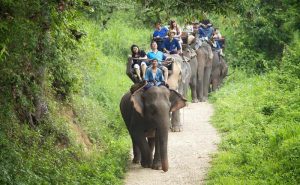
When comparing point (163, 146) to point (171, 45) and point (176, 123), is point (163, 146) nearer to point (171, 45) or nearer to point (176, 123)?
point (176, 123)

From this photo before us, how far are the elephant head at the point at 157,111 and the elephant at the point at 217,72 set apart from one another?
1182 centimetres

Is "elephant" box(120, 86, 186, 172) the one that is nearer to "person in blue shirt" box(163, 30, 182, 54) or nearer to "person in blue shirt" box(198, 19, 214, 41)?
"person in blue shirt" box(163, 30, 182, 54)

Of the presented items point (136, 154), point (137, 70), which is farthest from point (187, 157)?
point (137, 70)

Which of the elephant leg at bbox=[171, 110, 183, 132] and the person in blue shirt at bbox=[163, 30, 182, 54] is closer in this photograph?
the elephant leg at bbox=[171, 110, 183, 132]

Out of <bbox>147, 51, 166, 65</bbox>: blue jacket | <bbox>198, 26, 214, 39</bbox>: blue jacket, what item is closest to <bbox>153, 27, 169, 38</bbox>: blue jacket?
<bbox>147, 51, 166, 65</bbox>: blue jacket

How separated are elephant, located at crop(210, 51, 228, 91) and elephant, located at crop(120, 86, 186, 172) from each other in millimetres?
11417

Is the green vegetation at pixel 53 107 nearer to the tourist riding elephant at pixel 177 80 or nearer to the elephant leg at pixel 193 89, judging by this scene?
the tourist riding elephant at pixel 177 80

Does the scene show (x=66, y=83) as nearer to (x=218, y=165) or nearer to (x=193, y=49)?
(x=218, y=165)

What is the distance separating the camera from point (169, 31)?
61.5 feet

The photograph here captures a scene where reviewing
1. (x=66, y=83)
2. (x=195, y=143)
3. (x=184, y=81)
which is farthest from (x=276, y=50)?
(x=66, y=83)

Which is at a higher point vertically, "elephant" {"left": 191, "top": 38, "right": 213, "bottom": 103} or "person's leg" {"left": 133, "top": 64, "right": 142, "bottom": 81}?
"person's leg" {"left": 133, "top": 64, "right": 142, "bottom": 81}

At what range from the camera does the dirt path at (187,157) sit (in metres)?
12.2

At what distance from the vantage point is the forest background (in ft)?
30.9

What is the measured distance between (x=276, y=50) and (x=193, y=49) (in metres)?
6.32
